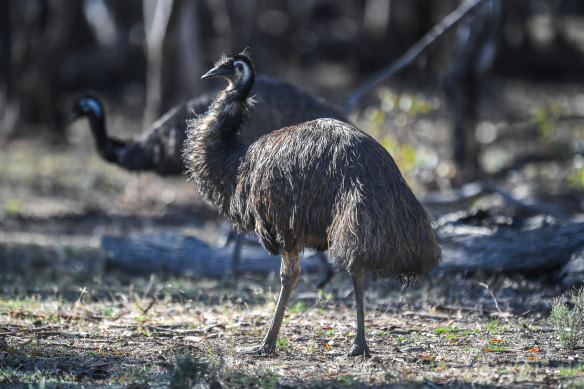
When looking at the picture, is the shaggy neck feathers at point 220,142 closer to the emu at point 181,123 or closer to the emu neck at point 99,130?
the emu at point 181,123

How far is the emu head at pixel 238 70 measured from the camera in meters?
6.50

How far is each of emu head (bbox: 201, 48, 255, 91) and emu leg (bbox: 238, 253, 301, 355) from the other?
56.3 inches

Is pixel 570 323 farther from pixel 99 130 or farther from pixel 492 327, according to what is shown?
pixel 99 130

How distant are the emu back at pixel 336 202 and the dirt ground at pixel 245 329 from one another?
0.77 m

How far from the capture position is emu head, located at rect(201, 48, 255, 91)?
6.50 m

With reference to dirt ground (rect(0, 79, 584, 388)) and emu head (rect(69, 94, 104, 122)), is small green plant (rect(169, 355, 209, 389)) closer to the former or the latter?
dirt ground (rect(0, 79, 584, 388))

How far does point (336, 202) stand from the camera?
18.4 feet

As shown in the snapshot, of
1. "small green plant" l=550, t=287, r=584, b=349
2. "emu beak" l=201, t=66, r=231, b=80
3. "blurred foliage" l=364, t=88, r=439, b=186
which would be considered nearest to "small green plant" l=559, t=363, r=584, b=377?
"small green plant" l=550, t=287, r=584, b=349

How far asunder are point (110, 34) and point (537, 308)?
21239 mm

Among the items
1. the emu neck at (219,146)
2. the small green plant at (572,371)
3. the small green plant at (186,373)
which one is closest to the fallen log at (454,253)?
the small green plant at (572,371)

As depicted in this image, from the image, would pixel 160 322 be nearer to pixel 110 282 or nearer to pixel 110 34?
pixel 110 282

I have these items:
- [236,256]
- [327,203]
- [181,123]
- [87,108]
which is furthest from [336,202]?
[87,108]

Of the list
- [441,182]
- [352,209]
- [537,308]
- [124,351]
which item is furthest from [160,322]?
[441,182]

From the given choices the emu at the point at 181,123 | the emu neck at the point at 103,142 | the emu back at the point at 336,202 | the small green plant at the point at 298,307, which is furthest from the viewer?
the emu neck at the point at 103,142
